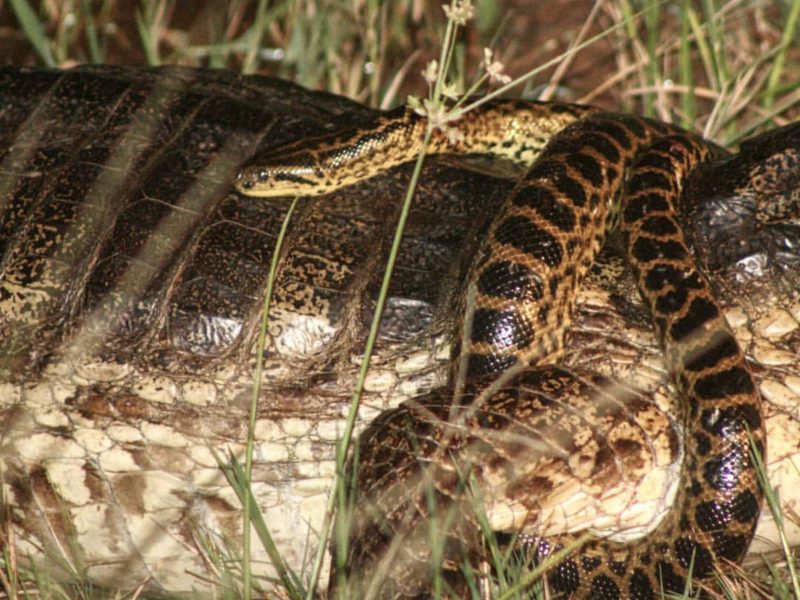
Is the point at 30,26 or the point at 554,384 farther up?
the point at 554,384

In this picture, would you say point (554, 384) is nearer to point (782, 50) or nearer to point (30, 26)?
point (782, 50)

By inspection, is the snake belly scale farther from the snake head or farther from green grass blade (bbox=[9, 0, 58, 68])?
green grass blade (bbox=[9, 0, 58, 68])

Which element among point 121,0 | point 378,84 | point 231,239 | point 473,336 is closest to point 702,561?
point 473,336

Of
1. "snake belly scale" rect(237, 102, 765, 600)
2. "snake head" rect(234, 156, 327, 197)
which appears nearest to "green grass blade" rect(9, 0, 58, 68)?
"snake head" rect(234, 156, 327, 197)

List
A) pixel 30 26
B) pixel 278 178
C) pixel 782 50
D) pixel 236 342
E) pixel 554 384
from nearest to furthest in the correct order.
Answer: pixel 554 384, pixel 236 342, pixel 278 178, pixel 782 50, pixel 30 26

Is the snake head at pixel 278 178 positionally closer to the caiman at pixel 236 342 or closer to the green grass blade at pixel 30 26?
the caiman at pixel 236 342

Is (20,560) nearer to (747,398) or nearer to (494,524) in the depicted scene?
(494,524)

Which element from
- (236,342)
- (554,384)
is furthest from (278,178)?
(554,384)
